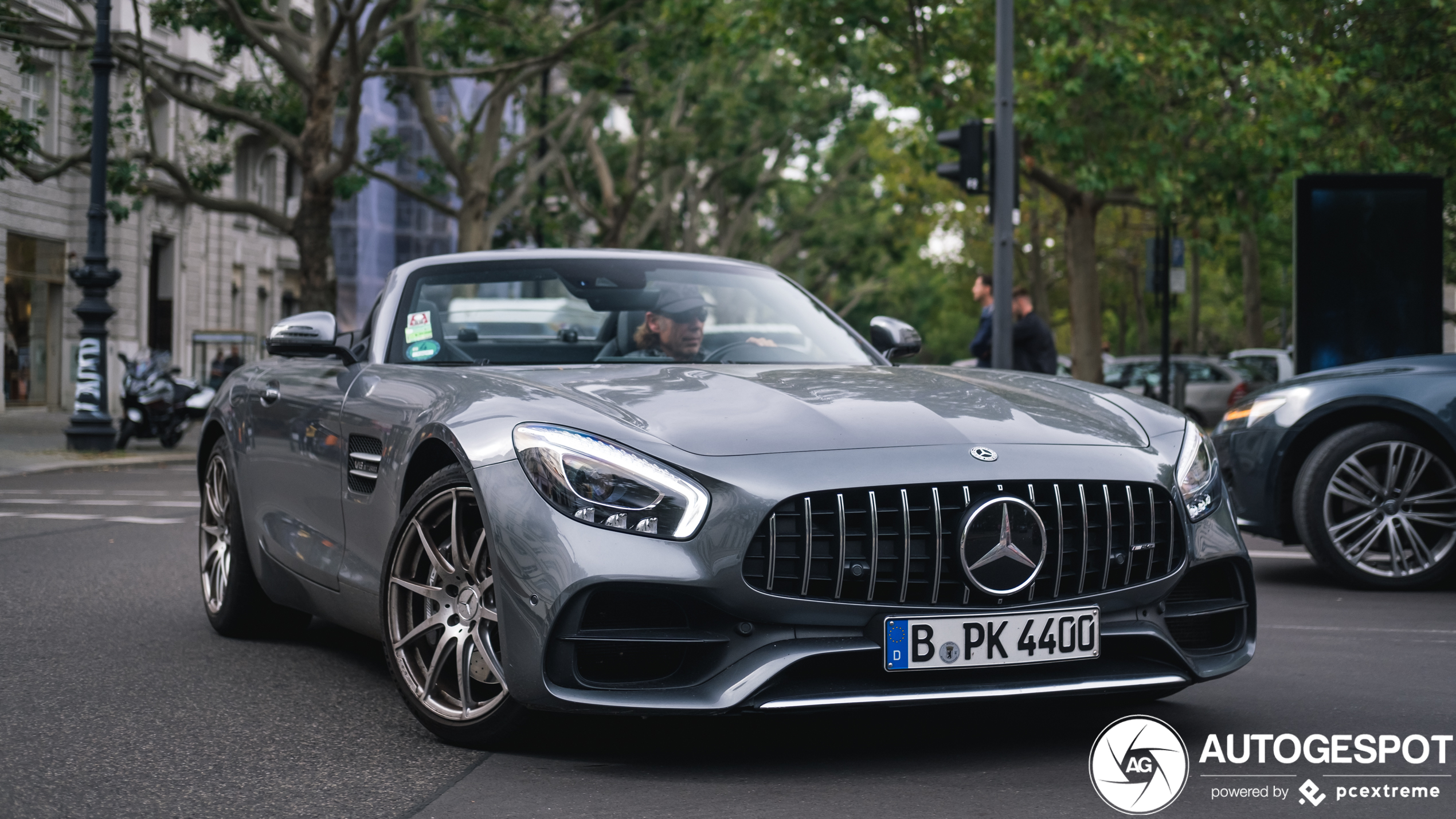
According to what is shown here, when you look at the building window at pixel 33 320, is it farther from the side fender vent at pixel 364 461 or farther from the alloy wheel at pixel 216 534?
the side fender vent at pixel 364 461

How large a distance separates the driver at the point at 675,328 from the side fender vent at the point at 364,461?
0.91m

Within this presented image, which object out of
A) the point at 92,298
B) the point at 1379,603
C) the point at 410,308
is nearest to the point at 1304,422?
the point at 1379,603

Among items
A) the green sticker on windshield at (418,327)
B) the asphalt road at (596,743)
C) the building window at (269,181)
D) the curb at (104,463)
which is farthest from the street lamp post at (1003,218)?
the building window at (269,181)

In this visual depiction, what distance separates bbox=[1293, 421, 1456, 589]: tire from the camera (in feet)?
25.4

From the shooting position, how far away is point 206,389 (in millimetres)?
22422

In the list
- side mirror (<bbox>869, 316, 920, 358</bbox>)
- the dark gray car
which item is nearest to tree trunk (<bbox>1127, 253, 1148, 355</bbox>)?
the dark gray car

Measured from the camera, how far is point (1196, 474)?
4426 mm

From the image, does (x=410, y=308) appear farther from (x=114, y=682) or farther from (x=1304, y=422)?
(x=1304, y=422)

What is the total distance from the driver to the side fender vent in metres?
0.91

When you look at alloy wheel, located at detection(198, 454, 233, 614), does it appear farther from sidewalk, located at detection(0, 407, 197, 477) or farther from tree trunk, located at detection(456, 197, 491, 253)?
tree trunk, located at detection(456, 197, 491, 253)

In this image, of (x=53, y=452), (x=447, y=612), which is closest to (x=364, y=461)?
(x=447, y=612)

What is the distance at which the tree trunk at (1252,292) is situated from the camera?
40156mm

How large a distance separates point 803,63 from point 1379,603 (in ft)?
66.6

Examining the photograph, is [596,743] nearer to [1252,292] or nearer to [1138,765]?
[1138,765]
